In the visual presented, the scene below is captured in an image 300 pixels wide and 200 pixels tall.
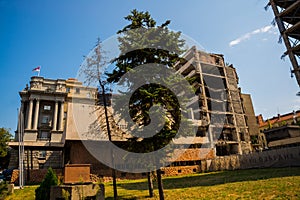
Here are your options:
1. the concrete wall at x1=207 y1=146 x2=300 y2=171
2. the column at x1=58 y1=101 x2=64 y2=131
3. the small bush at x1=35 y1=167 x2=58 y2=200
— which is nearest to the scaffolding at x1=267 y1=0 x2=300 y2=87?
the concrete wall at x1=207 y1=146 x2=300 y2=171

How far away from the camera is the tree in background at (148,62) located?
34.9 feet

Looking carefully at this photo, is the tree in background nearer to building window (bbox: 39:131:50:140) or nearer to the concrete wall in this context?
the concrete wall

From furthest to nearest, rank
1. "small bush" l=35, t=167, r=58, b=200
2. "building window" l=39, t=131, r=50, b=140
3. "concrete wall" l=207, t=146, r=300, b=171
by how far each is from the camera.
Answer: "building window" l=39, t=131, r=50, b=140 < "concrete wall" l=207, t=146, r=300, b=171 < "small bush" l=35, t=167, r=58, b=200

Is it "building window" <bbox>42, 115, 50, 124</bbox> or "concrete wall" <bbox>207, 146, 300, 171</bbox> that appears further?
"building window" <bbox>42, 115, 50, 124</bbox>

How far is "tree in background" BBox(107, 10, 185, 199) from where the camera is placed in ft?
34.9

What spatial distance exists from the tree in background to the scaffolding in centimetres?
1708

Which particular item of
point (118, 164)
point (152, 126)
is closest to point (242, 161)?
point (118, 164)

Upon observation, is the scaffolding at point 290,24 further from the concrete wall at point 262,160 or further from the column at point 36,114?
the column at point 36,114

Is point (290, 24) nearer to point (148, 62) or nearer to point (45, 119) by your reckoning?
point (148, 62)

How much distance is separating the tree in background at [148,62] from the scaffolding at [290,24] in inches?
672

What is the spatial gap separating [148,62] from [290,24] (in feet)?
71.8

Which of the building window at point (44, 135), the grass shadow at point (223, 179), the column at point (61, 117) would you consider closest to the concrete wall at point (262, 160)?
the grass shadow at point (223, 179)

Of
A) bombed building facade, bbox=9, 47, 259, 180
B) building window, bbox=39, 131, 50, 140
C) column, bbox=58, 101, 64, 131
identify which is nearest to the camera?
bombed building facade, bbox=9, 47, 259, 180

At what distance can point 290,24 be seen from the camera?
988 inches
